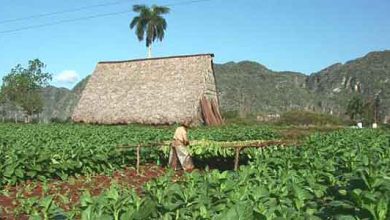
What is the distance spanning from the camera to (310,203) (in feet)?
14.9

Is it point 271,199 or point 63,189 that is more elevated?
point 271,199

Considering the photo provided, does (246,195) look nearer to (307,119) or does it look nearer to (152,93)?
(152,93)

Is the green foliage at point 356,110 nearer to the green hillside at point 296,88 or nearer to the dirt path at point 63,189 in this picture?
the green hillside at point 296,88

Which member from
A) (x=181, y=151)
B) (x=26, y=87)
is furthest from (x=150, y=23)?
(x=181, y=151)

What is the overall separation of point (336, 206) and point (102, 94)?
133 ft

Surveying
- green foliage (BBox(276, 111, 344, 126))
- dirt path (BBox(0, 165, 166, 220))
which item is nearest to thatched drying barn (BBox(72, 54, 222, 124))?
green foliage (BBox(276, 111, 344, 126))

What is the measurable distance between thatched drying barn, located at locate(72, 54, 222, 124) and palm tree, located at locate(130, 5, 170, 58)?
1791 centimetres

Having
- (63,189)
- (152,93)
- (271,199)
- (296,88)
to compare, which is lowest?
(63,189)

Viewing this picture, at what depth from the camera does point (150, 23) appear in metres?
63.5

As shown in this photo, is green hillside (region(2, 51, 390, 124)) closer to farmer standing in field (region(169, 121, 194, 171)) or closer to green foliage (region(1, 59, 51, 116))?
green foliage (region(1, 59, 51, 116))

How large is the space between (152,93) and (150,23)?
2361 centimetres

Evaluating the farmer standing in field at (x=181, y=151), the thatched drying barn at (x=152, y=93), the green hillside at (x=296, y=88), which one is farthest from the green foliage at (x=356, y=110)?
the farmer standing in field at (x=181, y=151)

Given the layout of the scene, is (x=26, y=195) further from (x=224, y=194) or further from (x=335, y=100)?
(x=335, y=100)

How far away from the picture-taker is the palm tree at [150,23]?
63.4 m
